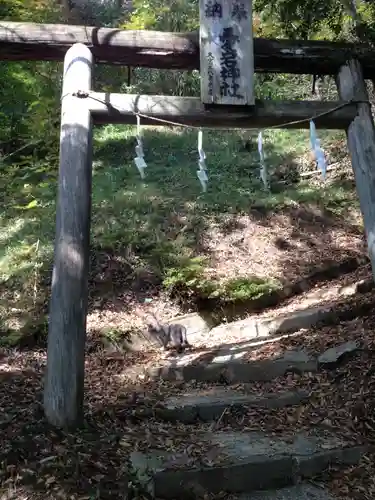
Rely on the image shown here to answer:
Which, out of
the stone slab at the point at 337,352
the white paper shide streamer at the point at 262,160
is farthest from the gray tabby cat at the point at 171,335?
the white paper shide streamer at the point at 262,160

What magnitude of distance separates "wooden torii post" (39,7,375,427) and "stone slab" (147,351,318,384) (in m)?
1.38

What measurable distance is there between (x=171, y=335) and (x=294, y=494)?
370 cm

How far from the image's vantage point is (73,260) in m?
4.04

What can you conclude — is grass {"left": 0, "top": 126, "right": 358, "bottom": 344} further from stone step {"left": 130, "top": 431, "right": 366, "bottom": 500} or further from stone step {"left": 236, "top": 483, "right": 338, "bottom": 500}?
stone step {"left": 236, "top": 483, "right": 338, "bottom": 500}

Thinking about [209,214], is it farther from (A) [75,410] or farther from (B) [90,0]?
(B) [90,0]

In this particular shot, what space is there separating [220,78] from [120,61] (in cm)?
101

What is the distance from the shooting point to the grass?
24.7 ft

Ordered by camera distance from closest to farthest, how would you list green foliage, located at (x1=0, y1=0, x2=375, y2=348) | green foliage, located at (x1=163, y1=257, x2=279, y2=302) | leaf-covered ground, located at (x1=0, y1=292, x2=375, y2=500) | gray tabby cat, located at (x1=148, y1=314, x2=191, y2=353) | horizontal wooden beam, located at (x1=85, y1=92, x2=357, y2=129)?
leaf-covered ground, located at (x1=0, y1=292, x2=375, y2=500) < horizontal wooden beam, located at (x1=85, y1=92, x2=357, y2=129) < gray tabby cat, located at (x1=148, y1=314, x2=191, y2=353) < green foliage, located at (x1=0, y1=0, x2=375, y2=348) < green foliage, located at (x1=163, y1=257, x2=279, y2=302)

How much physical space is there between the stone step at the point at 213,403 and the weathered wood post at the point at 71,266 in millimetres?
769

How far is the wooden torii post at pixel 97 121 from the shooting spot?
153 inches

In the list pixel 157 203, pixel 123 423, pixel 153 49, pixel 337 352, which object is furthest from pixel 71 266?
pixel 157 203

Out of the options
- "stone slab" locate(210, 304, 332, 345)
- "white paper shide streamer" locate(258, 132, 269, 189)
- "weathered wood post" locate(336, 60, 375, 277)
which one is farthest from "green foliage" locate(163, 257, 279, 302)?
"weathered wood post" locate(336, 60, 375, 277)

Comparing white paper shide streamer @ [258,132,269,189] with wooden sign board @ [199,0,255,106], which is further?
white paper shide streamer @ [258,132,269,189]

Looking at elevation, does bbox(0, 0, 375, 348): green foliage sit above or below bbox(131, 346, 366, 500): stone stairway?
above
